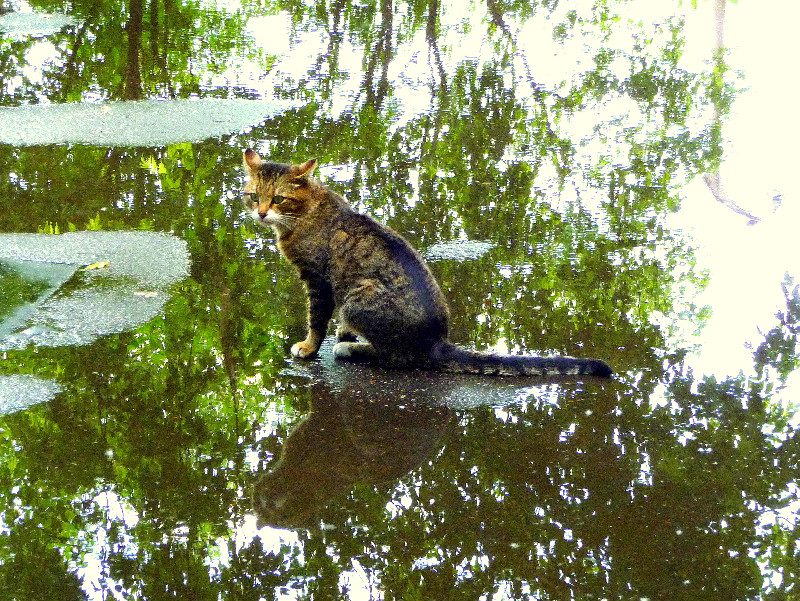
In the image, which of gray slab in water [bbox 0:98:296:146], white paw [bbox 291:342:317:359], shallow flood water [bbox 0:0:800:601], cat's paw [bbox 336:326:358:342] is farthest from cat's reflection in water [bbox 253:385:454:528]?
gray slab in water [bbox 0:98:296:146]

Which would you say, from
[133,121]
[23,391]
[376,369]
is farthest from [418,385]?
[133,121]

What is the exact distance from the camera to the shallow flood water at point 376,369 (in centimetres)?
306

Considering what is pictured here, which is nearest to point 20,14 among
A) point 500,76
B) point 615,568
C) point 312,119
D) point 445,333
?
point 312,119

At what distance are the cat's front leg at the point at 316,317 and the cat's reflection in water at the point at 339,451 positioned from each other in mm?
364

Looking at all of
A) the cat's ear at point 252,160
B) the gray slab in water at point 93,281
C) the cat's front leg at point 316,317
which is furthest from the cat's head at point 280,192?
the gray slab in water at point 93,281

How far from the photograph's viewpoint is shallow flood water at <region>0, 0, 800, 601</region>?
3057mm

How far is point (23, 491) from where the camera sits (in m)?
3.33

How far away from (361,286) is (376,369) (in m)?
0.43

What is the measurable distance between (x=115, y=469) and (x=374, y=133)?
4.53 m

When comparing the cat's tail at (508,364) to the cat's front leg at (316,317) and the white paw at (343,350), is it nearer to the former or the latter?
the white paw at (343,350)

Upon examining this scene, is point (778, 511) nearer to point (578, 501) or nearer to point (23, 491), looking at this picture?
point (578, 501)

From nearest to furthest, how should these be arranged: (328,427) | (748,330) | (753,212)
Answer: (328,427) → (748,330) → (753,212)

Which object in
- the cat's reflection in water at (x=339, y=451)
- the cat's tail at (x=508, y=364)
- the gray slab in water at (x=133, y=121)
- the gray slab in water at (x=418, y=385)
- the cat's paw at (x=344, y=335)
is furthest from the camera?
the gray slab in water at (x=133, y=121)

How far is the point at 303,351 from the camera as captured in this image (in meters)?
4.48
